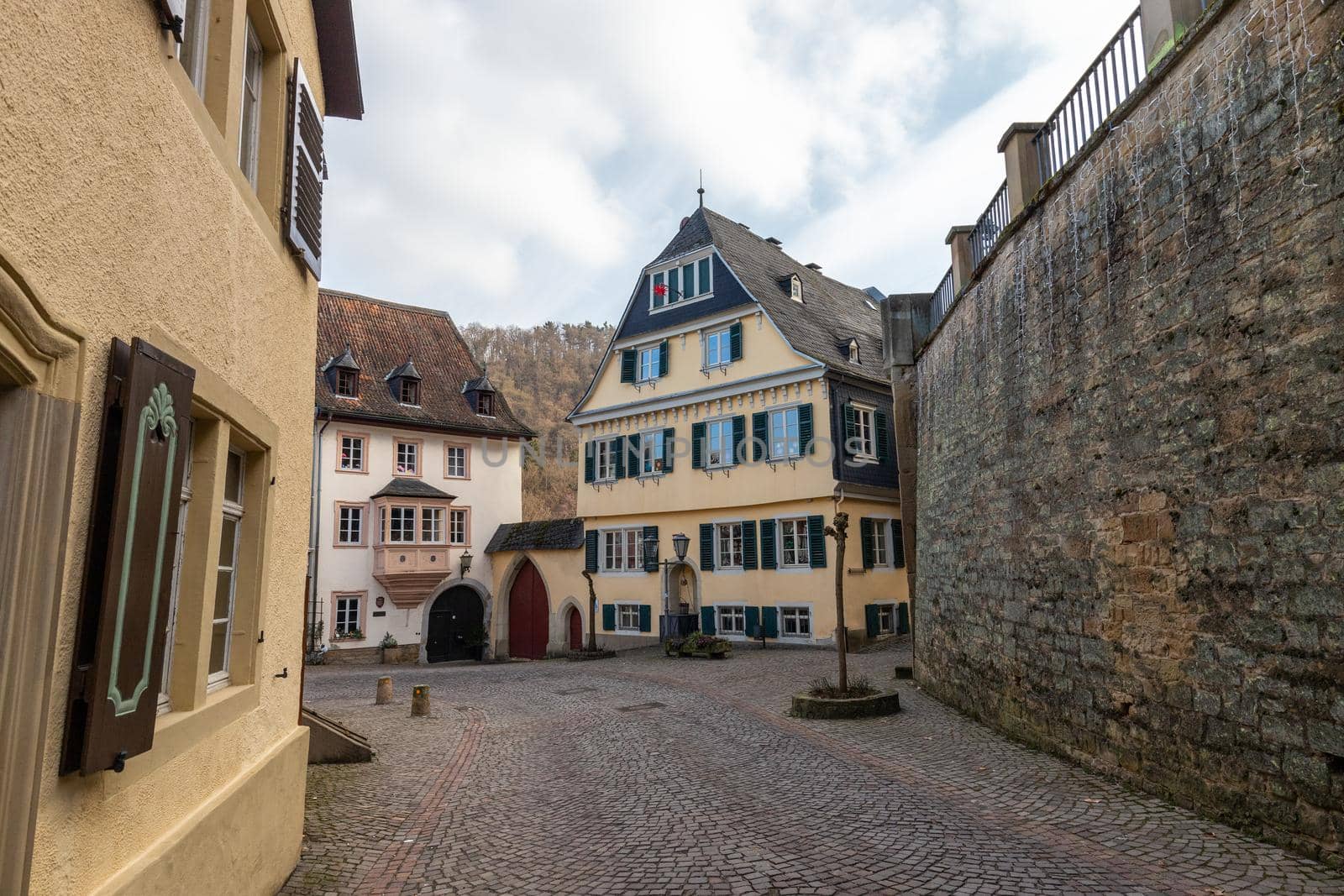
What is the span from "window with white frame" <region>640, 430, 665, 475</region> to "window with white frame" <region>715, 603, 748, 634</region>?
438 cm

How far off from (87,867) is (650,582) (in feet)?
68.4

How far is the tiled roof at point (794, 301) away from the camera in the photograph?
22.1 meters

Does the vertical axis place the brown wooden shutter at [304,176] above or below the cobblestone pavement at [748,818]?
above

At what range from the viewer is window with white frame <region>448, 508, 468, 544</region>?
→ 2633cm

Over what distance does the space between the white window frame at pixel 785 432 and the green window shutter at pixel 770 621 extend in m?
3.75

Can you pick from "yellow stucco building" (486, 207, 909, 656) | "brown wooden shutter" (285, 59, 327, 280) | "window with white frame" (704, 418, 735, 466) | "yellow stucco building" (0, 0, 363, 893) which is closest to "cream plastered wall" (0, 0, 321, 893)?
"yellow stucco building" (0, 0, 363, 893)

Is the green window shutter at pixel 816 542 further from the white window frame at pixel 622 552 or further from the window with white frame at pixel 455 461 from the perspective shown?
the window with white frame at pixel 455 461

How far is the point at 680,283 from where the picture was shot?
2427 centimetres

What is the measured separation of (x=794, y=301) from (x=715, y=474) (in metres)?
5.76

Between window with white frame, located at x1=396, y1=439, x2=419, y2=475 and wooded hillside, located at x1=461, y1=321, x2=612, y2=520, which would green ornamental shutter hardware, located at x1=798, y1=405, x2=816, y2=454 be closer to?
window with white frame, located at x1=396, y1=439, x2=419, y2=475

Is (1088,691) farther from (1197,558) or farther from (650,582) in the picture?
(650,582)

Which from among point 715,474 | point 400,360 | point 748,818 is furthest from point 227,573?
point 400,360

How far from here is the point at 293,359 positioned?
5.75 metres

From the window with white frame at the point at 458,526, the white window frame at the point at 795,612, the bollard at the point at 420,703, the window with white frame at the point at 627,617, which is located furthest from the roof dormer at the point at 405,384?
the bollard at the point at 420,703
